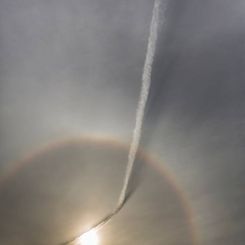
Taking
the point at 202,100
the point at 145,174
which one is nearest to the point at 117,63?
the point at 202,100

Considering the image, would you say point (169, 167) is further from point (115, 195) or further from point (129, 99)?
point (129, 99)

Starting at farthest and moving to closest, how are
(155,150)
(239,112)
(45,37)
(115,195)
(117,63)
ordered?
(115,195) → (155,150) → (239,112) → (117,63) → (45,37)

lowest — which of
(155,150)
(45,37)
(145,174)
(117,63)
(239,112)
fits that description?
(145,174)

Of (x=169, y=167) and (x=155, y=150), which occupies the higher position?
(x=155, y=150)

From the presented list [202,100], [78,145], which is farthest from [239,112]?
[78,145]

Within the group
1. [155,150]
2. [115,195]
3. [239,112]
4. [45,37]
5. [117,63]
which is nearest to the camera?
[45,37]

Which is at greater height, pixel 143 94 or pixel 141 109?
pixel 143 94

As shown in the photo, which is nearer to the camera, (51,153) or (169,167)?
(51,153)
